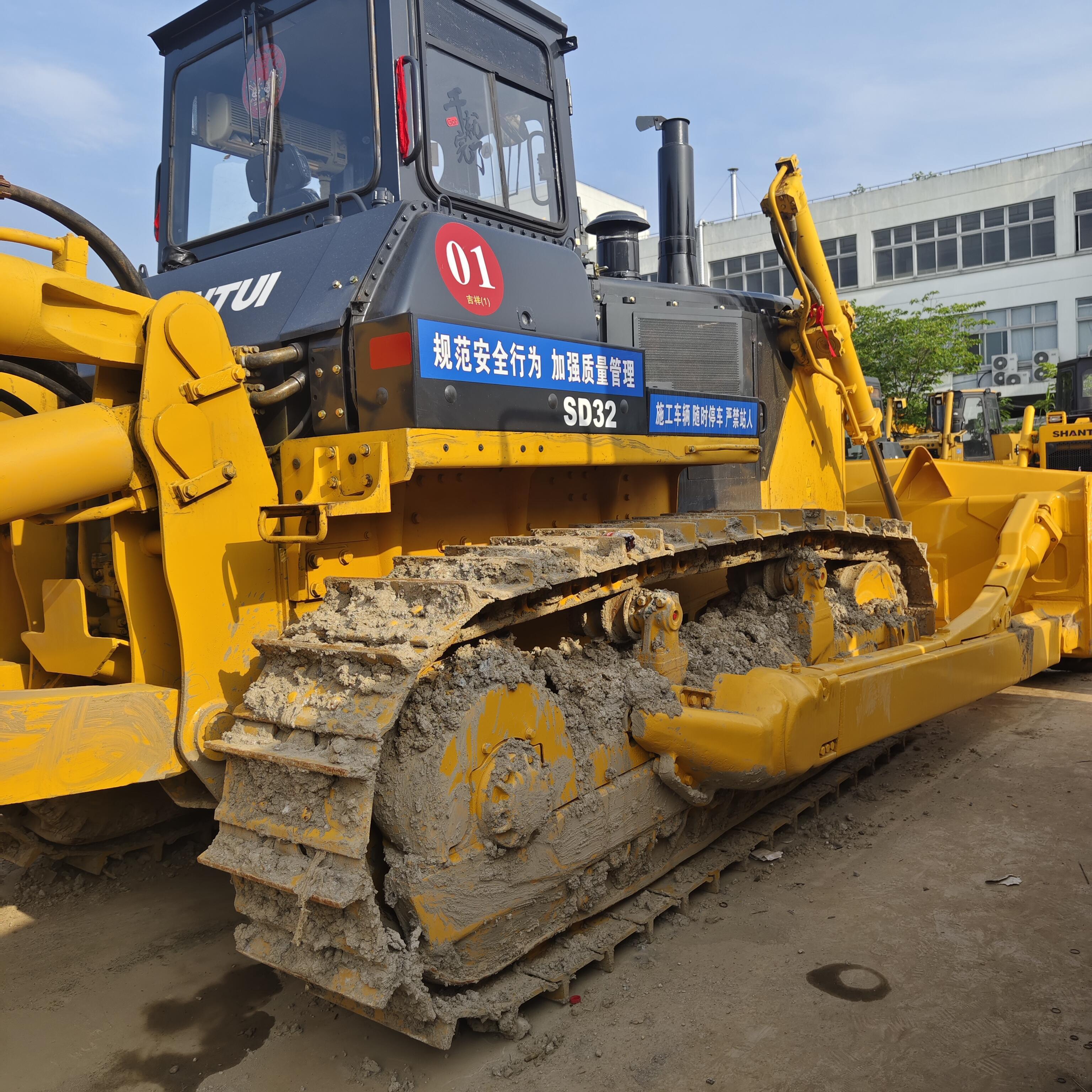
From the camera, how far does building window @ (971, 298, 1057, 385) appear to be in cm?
3023

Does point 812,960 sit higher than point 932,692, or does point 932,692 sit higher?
point 932,692

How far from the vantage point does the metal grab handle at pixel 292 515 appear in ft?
9.37

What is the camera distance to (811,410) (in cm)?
582

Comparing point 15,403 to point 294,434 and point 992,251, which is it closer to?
point 294,434

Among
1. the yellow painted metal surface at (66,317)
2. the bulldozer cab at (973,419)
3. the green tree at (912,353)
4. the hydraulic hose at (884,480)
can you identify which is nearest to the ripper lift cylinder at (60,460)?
the yellow painted metal surface at (66,317)

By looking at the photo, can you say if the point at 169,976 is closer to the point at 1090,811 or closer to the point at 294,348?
the point at 294,348

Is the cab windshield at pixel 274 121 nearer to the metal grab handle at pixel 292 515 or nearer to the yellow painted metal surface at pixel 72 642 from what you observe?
the metal grab handle at pixel 292 515

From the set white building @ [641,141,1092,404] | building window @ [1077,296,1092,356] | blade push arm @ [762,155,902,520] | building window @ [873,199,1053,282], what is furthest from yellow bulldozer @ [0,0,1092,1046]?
building window @ [873,199,1053,282]

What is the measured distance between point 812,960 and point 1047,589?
14.4ft

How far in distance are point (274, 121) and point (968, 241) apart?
31865mm

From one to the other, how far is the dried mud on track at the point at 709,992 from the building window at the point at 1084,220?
97.6ft

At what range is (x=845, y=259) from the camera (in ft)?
108

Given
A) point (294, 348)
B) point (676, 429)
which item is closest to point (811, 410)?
point (676, 429)

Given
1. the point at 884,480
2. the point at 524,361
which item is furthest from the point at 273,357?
the point at 884,480
